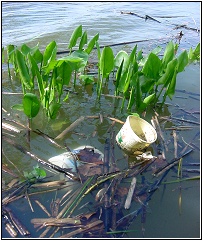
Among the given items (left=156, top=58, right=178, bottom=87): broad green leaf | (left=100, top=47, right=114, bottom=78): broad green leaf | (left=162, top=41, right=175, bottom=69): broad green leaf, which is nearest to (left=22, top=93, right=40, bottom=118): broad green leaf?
(left=100, top=47, right=114, bottom=78): broad green leaf

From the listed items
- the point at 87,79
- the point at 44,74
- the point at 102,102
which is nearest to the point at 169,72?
the point at 102,102

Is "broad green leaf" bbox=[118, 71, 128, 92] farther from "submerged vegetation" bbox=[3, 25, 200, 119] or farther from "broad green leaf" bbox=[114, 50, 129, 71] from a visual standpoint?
"broad green leaf" bbox=[114, 50, 129, 71]

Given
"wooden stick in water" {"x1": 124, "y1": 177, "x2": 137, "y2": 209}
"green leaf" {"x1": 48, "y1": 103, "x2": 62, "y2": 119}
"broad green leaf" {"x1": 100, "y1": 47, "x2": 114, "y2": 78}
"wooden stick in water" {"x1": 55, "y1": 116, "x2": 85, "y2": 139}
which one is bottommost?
"wooden stick in water" {"x1": 124, "y1": 177, "x2": 137, "y2": 209}

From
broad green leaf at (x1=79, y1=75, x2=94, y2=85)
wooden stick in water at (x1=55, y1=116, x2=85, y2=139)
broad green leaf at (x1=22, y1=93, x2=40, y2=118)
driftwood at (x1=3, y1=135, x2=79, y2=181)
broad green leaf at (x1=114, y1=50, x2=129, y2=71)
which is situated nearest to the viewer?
driftwood at (x1=3, y1=135, x2=79, y2=181)

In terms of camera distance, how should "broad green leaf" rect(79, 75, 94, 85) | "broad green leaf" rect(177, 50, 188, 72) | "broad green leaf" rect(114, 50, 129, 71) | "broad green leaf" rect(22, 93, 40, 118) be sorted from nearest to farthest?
"broad green leaf" rect(22, 93, 40, 118), "broad green leaf" rect(177, 50, 188, 72), "broad green leaf" rect(114, 50, 129, 71), "broad green leaf" rect(79, 75, 94, 85)

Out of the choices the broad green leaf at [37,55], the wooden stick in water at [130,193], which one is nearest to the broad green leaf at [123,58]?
the broad green leaf at [37,55]

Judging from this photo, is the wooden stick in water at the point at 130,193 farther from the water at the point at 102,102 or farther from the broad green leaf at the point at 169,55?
the broad green leaf at the point at 169,55

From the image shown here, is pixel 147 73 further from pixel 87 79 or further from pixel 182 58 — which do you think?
pixel 87 79
